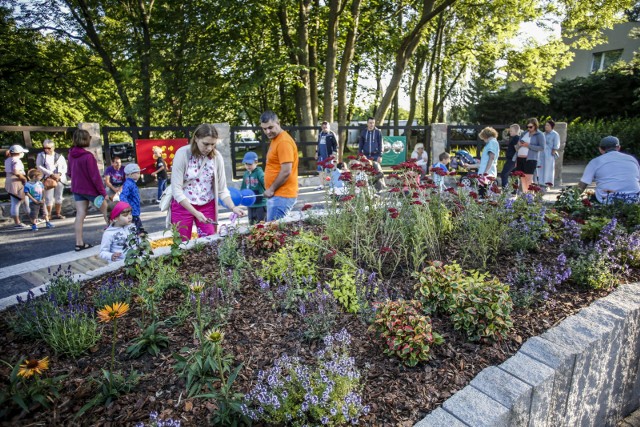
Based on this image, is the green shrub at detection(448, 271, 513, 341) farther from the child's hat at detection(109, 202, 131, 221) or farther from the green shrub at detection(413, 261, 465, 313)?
the child's hat at detection(109, 202, 131, 221)

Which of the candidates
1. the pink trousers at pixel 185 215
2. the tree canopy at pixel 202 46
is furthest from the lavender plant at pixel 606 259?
the tree canopy at pixel 202 46

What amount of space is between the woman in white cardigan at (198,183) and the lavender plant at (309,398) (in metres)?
2.42

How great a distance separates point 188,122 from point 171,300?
1521cm

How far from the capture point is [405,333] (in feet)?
7.90

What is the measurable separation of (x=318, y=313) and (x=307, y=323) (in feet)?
0.36

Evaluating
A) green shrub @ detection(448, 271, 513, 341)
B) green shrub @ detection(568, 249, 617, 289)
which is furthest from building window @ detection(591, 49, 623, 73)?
green shrub @ detection(448, 271, 513, 341)

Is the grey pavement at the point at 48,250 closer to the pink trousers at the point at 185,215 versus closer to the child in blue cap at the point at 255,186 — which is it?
the child in blue cap at the point at 255,186

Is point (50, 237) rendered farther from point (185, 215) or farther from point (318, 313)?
point (318, 313)

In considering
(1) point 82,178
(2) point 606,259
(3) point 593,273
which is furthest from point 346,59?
(3) point 593,273

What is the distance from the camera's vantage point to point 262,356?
249 centimetres

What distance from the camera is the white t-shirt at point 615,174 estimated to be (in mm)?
5234

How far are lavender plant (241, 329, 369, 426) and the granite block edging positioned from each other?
15.2 inches

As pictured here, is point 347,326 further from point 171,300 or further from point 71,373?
point 71,373

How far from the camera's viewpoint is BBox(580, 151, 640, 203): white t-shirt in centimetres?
523
